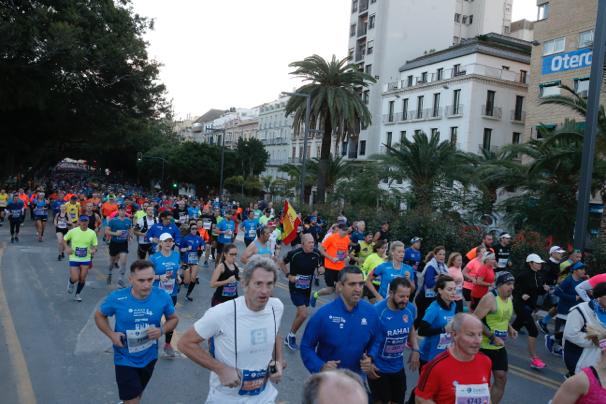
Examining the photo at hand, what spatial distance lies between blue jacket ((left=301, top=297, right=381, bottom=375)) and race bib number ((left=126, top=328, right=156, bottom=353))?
4.71ft

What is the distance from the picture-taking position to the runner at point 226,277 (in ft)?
23.8

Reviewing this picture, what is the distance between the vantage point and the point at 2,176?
124 feet

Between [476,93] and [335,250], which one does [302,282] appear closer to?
[335,250]

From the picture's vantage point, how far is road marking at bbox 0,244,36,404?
19.2 ft

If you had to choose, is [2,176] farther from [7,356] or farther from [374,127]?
[7,356]

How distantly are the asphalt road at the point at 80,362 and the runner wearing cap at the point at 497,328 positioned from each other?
0.88 meters

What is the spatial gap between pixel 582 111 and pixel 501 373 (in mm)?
13170

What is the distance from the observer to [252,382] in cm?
369

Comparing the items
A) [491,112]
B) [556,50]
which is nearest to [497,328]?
[556,50]

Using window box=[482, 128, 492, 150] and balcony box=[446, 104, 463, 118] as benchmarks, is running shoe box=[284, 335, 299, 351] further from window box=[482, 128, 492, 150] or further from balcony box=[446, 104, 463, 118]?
window box=[482, 128, 492, 150]

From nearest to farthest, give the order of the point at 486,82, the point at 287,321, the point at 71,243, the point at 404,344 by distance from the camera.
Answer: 1. the point at 404,344
2. the point at 287,321
3. the point at 71,243
4. the point at 486,82

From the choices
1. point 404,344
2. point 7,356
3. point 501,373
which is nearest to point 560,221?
point 501,373

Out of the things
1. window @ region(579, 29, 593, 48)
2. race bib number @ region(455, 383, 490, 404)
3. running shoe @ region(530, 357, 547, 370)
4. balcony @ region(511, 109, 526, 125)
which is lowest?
running shoe @ region(530, 357, 547, 370)

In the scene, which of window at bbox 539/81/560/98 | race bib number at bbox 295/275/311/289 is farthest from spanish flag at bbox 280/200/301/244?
window at bbox 539/81/560/98
